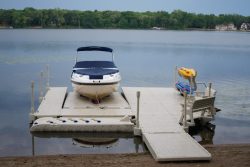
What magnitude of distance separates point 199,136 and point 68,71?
61.2 ft

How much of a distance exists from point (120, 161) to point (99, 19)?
146809 mm

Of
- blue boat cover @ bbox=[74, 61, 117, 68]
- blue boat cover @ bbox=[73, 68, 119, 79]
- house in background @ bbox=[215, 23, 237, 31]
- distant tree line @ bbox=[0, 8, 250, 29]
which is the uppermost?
blue boat cover @ bbox=[74, 61, 117, 68]

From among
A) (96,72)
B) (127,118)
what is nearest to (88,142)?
(127,118)

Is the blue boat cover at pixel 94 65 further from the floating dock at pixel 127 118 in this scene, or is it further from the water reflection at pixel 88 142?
the water reflection at pixel 88 142

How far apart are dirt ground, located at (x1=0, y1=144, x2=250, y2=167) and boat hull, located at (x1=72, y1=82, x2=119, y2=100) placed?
16.4ft

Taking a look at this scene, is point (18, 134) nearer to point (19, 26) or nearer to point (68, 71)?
point (68, 71)

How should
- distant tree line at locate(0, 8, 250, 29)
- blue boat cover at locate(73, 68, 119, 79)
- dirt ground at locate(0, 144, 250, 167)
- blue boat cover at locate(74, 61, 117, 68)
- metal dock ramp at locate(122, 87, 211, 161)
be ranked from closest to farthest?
dirt ground at locate(0, 144, 250, 167) → metal dock ramp at locate(122, 87, 211, 161) → blue boat cover at locate(73, 68, 119, 79) → blue boat cover at locate(74, 61, 117, 68) → distant tree line at locate(0, 8, 250, 29)

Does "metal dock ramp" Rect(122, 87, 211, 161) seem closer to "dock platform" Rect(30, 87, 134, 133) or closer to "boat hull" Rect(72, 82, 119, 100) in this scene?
"dock platform" Rect(30, 87, 134, 133)

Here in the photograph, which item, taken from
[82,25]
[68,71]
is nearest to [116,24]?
[82,25]

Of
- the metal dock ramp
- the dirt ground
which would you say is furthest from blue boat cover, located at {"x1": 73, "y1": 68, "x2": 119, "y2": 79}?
the dirt ground

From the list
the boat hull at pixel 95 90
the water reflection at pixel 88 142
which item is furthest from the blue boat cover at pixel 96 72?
the water reflection at pixel 88 142

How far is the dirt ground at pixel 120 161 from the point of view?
8375 mm

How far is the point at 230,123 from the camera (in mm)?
14438

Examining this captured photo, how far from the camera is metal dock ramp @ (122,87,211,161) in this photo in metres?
8.94
